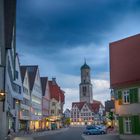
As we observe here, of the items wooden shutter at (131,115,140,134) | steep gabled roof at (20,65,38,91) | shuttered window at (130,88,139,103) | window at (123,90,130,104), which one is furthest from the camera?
steep gabled roof at (20,65,38,91)

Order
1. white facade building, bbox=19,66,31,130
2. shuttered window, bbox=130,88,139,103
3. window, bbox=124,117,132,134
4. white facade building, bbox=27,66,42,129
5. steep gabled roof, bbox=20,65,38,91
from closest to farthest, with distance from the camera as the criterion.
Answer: shuttered window, bbox=130,88,139,103
window, bbox=124,117,132,134
white facade building, bbox=19,66,31,130
white facade building, bbox=27,66,42,129
steep gabled roof, bbox=20,65,38,91

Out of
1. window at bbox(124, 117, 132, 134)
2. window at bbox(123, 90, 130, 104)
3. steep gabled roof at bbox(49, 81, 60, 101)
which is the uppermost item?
steep gabled roof at bbox(49, 81, 60, 101)

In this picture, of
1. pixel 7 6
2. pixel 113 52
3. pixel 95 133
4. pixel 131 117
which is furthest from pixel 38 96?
pixel 7 6

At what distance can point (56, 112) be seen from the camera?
5098 inches

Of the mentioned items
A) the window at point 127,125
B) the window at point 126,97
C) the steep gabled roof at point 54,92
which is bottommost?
the window at point 127,125

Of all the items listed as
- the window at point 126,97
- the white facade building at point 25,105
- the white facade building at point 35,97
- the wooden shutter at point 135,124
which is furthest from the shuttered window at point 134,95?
the white facade building at point 35,97

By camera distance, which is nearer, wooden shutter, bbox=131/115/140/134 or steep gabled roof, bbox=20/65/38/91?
wooden shutter, bbox=131/115/140/134

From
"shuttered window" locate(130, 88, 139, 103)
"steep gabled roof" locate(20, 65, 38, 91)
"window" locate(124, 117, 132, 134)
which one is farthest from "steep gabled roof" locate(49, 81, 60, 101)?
"shuttered window" locate(130, 88, 139, 103)

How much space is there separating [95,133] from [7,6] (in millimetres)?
Result: 40095

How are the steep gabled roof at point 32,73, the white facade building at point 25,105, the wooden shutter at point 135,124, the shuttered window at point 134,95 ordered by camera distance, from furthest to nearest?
the steep gabled roof at point 32,73 < the white facade building at point 25,105 < the shuttered window at point 134,95 < the wooden shutter at point 135,124

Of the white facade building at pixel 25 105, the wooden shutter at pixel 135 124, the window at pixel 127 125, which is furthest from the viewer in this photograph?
the white facade building at pixel 25 105

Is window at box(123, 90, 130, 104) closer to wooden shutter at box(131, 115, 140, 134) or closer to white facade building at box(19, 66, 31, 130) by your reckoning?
wooden shutter at box(131, 115, 140, 134)

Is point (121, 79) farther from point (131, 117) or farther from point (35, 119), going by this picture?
point (35, 119)

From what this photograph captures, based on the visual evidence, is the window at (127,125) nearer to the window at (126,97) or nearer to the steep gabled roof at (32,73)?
the window at (126,97)
